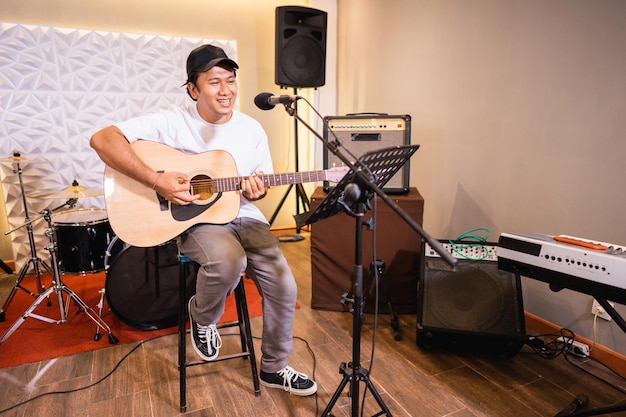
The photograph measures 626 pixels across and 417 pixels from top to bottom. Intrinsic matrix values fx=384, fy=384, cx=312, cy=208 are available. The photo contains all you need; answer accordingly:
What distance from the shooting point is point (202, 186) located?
1.67 meters

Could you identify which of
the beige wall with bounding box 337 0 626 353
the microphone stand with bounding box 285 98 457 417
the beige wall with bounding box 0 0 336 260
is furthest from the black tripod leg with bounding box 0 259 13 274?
the beige wall with bounding box 337 0 626 353

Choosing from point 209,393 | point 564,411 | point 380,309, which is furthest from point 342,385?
point 380,309

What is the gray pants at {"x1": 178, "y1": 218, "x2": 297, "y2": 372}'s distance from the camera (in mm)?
1558

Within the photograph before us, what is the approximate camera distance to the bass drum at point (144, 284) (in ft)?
7.02

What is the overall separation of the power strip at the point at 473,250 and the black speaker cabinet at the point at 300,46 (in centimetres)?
203

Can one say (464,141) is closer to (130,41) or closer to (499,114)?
(499,114)

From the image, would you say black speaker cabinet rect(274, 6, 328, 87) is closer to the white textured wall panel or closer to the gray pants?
the white textured wall panel

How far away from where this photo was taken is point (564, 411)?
5.03 ft

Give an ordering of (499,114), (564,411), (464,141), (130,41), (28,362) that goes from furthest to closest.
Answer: (130,41), (464,141), (499,114), (28,362), (564,411)

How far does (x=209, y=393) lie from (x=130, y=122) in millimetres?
1235

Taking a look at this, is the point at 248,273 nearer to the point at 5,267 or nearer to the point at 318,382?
the point at 318,382

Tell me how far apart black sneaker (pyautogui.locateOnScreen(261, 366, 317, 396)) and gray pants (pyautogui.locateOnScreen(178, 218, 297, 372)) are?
31 millimetres

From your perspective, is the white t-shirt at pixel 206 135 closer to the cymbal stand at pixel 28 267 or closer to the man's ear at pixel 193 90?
the man's ear at pixel 193 90

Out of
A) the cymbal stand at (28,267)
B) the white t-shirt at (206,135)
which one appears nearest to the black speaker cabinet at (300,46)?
the white t-shirt at (206,135)
